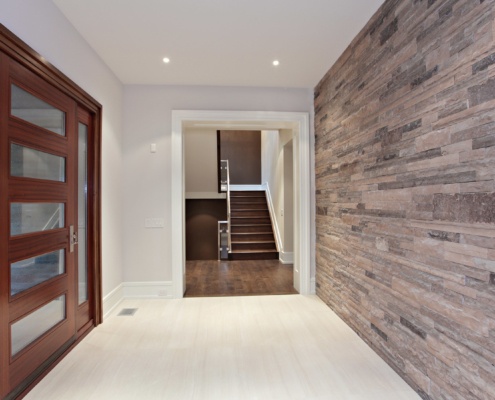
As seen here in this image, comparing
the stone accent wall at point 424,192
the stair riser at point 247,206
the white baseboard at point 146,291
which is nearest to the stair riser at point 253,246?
the stair riser at point 247,206

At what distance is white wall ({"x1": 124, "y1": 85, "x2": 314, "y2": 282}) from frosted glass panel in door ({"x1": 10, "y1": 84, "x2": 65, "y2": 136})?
1408 mm

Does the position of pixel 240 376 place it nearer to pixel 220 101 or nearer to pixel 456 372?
pixel 456 372

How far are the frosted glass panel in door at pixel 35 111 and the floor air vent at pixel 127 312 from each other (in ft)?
6.57

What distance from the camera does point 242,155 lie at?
10680mm

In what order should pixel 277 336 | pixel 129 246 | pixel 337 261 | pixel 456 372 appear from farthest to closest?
pixel 129 246, pixel 337 261, pixel 277 336, pixel 456 372

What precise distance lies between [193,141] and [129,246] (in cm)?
380

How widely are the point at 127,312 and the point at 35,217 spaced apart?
5.72 feet

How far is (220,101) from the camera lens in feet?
13.1

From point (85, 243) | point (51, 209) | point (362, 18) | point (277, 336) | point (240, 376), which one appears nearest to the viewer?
point (240, 376)

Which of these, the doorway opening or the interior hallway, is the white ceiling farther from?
the interior hallway

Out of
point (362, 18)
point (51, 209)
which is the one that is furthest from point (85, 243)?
point (362, 18)

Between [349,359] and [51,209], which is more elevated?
[51,209]

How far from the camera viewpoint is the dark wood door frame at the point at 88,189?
1.81 meters

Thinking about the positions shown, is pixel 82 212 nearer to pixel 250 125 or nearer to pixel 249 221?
pixel 250 125
